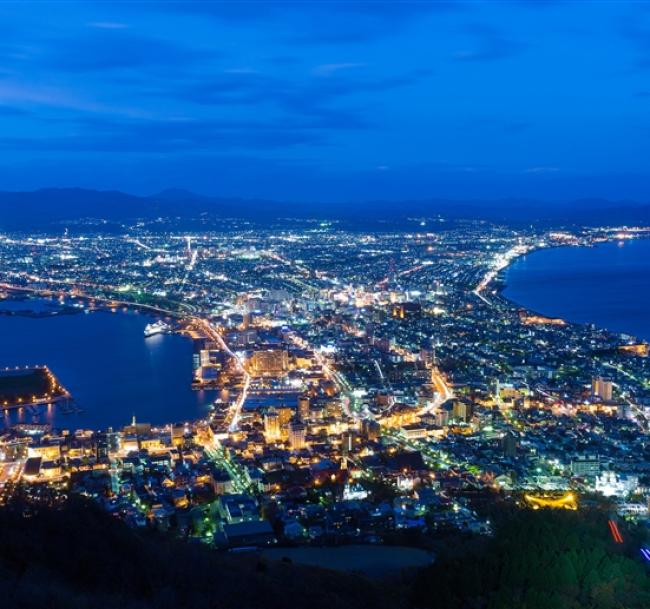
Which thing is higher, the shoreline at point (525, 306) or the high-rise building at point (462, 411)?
the shoreline at point (525, 306)

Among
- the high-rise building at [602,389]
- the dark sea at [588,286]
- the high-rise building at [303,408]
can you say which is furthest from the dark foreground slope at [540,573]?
the dark sea at [588,286]

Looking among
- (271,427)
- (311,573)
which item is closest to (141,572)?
(311,573)

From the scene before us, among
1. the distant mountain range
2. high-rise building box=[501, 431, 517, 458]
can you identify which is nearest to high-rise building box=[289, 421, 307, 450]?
high-rise building box=[501, 431, 517, 458]

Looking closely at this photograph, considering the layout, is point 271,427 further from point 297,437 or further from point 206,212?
point 206,212

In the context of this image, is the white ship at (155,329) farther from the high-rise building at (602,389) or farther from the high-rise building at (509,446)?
the high-rise building at (509,446)

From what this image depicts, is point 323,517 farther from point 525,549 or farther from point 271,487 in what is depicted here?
point 525,549

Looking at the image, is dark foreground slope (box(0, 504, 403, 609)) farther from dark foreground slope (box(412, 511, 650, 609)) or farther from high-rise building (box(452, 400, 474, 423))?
high-rise building (box(452, 400, 474, 423))

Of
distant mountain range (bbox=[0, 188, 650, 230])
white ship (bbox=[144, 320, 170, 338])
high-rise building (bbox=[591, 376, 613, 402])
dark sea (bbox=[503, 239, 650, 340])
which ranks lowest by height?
high-rise building (bbox=[591, 376, 613, 402])
